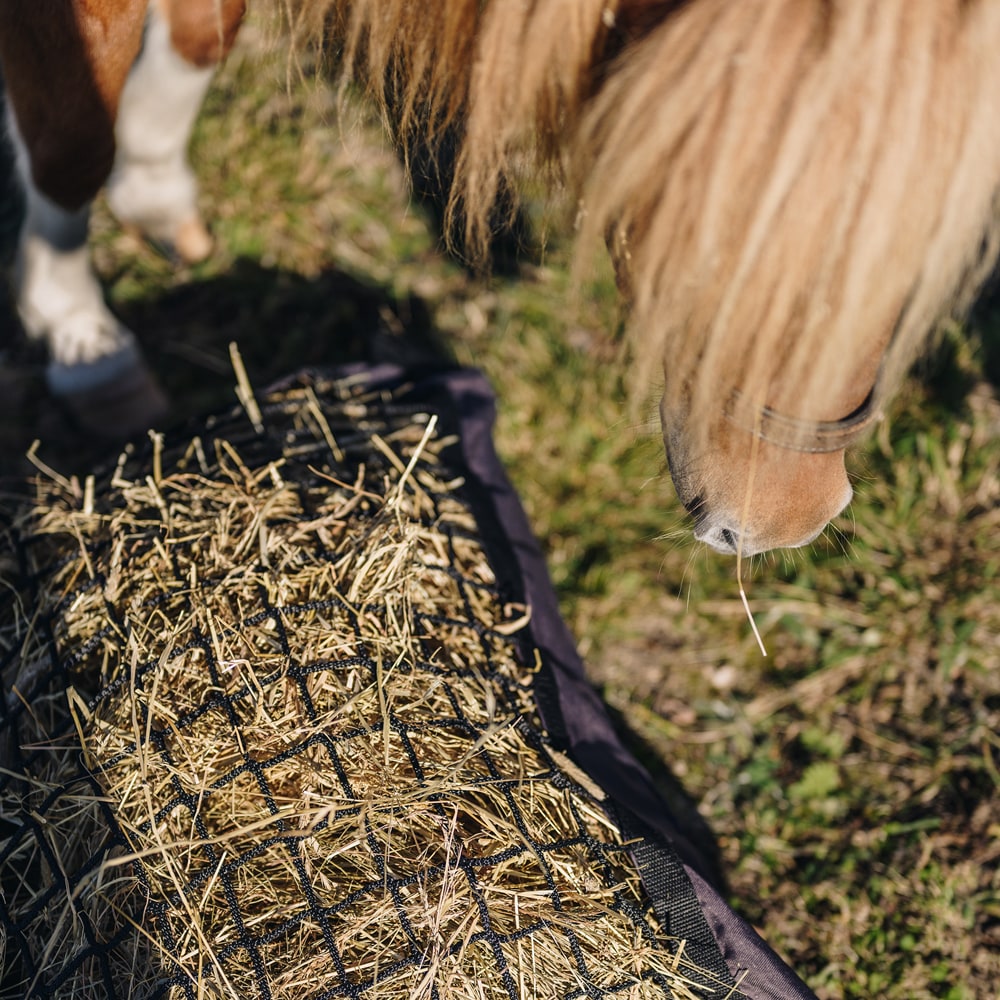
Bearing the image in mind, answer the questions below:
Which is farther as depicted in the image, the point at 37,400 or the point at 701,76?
the point at 37,400

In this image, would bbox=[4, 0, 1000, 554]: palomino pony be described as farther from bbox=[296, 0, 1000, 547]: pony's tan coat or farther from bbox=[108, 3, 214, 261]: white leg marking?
bbox=[108, 3, 214, 261]: white leg marking

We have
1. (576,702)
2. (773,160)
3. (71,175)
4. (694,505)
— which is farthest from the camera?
(71,175)

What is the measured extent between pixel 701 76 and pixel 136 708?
1.07 metres

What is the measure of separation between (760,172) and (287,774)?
1.02 meters

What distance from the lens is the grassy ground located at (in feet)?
6.14

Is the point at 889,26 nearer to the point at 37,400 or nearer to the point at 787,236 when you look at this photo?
the point at 787,236

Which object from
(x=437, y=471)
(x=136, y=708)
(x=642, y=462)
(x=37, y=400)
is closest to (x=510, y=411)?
(x=642, y=462)

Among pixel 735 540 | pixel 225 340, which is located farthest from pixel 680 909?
pixel 225 340

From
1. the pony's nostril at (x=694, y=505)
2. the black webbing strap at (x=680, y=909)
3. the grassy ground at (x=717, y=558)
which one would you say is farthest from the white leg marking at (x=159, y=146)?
the black webbing strap at (x=680, y=909)

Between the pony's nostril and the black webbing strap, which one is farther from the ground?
the pony's nostril

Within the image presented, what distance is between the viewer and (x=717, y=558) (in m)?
2.25

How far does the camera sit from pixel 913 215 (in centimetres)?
87

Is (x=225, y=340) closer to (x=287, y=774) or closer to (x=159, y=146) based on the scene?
(x=159, y=146)

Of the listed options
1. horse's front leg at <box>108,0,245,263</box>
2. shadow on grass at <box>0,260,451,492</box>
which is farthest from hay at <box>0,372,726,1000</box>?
horse's front leg at <box>108,0,245,263</box>
